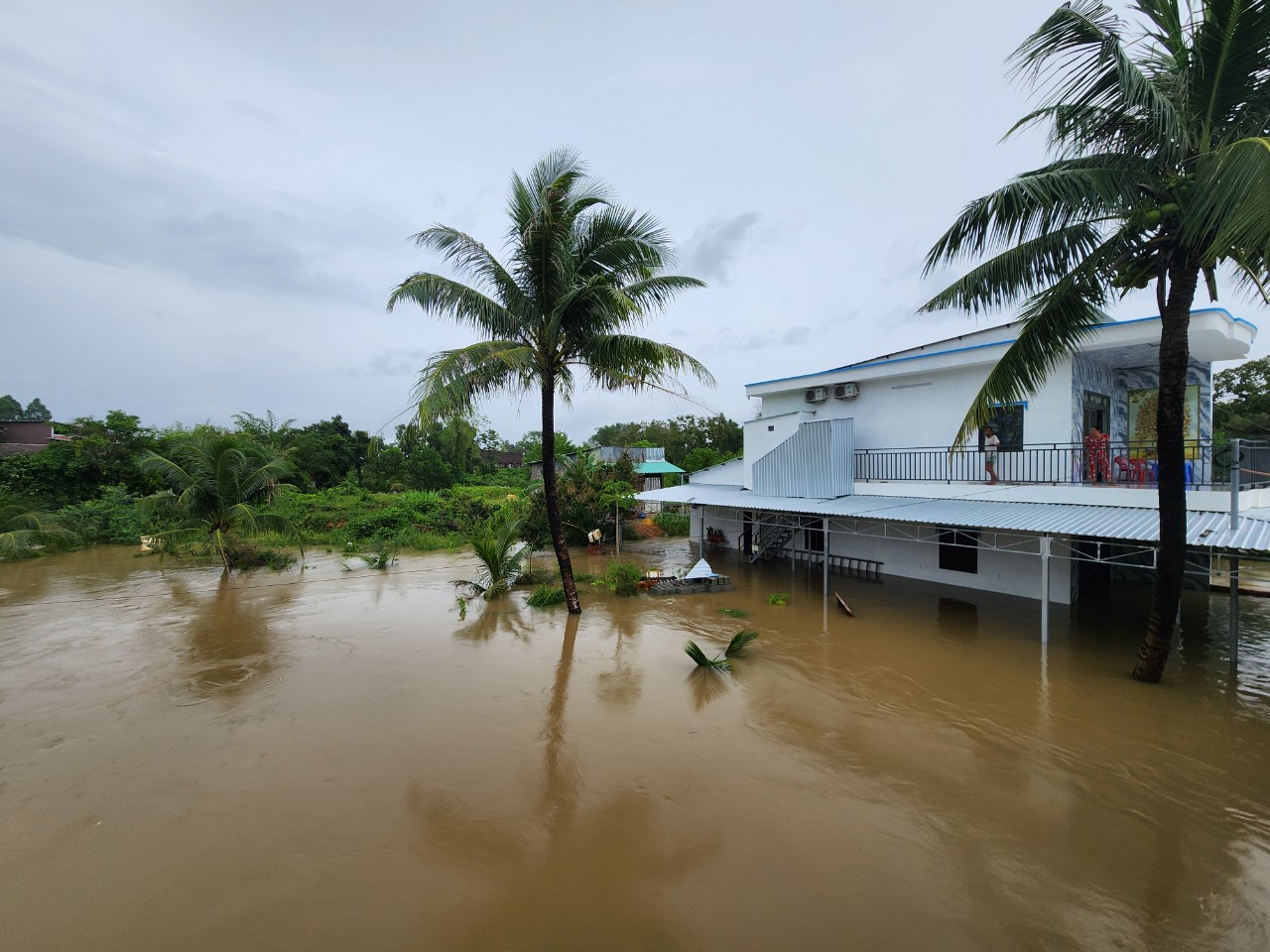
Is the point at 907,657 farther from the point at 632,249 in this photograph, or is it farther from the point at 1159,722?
the point at 632,249

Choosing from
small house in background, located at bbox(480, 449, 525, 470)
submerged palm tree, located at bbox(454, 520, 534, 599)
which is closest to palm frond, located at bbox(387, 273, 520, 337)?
submerged palm tree, located at bbox(454, 520, 534, 599)

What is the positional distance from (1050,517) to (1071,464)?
2.82 meters

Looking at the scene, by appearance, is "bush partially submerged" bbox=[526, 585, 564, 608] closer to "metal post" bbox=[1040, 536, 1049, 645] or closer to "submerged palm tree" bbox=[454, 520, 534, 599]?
"submerged palm tree" bbox=[454, 520, 534, 599]

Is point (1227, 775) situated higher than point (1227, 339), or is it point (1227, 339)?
point (1227, 339)

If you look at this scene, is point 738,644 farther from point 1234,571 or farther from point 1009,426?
point 1009,426

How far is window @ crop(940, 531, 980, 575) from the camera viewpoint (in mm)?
13102

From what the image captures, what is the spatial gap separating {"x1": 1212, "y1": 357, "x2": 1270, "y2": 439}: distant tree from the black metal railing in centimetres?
1449

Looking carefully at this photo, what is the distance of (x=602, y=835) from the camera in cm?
470

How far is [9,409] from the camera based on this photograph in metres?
64.4

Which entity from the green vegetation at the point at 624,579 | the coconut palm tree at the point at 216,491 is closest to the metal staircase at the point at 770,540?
the green vegetation at the point at 624,579

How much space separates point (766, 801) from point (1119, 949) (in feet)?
8.03

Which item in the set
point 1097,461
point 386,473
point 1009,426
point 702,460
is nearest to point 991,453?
point 1009,426

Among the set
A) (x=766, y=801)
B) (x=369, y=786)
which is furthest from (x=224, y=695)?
(x=766, y=801)

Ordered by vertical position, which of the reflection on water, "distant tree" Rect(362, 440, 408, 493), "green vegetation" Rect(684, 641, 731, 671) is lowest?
the reflection on water
